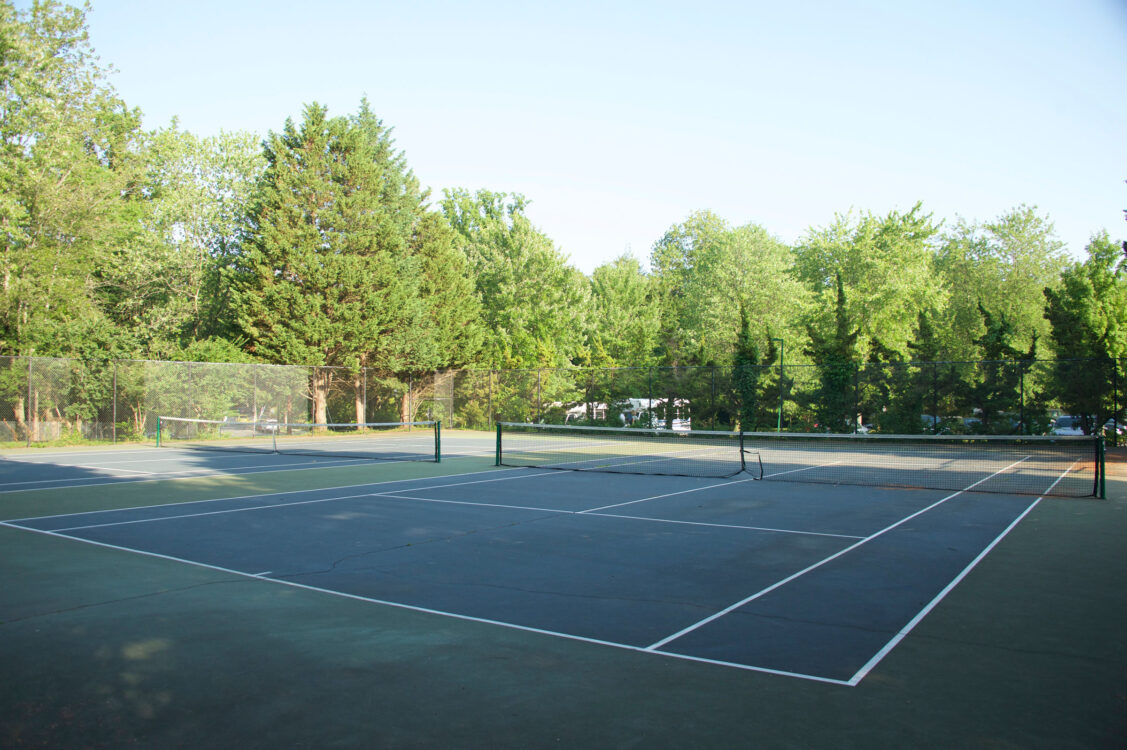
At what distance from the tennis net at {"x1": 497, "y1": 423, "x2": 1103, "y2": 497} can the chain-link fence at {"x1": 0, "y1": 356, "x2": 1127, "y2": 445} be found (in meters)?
1.09

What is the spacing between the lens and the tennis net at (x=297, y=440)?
2416 centimetres

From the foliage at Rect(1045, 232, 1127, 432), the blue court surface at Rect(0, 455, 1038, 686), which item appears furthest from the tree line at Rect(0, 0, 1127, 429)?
the blue court surface at Rect(0, 455, 1038, 686)

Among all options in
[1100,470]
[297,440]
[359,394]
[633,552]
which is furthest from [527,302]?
[633,552]

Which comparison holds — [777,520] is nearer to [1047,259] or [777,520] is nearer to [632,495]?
[632,495]

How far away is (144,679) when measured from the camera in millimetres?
4719

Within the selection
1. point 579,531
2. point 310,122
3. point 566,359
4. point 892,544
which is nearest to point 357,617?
point 579,531

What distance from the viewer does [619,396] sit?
35281 millimetres

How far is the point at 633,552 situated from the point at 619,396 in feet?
86.7

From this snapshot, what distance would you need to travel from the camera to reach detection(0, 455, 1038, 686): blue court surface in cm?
594

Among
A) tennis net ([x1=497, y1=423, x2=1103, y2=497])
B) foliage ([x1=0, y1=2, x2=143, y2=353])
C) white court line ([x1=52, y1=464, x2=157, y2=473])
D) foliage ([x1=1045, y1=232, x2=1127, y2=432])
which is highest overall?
foliage ([x1=0, y1=2, x2=143, y2=353])

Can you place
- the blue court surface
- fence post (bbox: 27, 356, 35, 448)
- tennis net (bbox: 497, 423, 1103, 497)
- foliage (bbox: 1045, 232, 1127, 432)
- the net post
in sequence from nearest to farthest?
the blue court surface, the net post, tennis net (bbox: 497, 423, 1103, 497), fence post (bbox: 27, 356, 35, 448), foliage (bbox: 1045, 232, 1127, 432)

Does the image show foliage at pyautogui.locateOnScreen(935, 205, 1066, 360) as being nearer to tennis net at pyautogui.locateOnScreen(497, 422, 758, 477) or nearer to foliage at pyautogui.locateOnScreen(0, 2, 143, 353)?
tennis net at pyautogui.locateOnScreen(497, 422, 758, 477)

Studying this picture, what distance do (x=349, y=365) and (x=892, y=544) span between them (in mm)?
31761

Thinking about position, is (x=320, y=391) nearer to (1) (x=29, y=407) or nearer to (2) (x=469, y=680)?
(1) (x=29, y=407)
